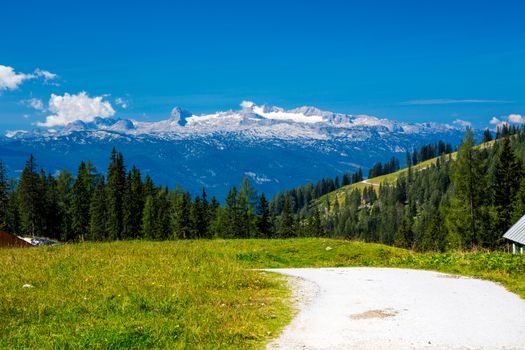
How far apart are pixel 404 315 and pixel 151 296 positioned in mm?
7365

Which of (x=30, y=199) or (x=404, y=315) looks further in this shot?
(x=30, y=199)

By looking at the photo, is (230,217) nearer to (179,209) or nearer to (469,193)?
(179,209)

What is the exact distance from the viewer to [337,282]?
17.8 metres

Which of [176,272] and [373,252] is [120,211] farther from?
[176,272]

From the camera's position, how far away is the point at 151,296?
545 inches

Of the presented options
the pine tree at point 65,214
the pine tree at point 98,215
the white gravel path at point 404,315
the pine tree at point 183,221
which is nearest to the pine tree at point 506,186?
the white gravel path at point 404,315

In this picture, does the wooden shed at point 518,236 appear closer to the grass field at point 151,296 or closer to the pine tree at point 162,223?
the grass field at point 151,296

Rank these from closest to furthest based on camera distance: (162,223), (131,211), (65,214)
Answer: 1. (131,211)
2. (162,223)
3. (65,214)

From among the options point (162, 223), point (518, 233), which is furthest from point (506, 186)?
point (162, 223)

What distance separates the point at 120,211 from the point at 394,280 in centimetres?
7696

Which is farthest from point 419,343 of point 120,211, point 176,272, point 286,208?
point 286,208

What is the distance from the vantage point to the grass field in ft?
34.0

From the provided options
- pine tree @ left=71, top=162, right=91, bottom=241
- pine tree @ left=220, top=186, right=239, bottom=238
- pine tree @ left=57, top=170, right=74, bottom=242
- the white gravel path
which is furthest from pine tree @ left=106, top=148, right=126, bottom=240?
the white gravel path

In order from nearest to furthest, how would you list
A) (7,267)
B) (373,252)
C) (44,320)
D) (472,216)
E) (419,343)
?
(419,343)
(44,320)
(7,267)
(373,252)
(472,216)
